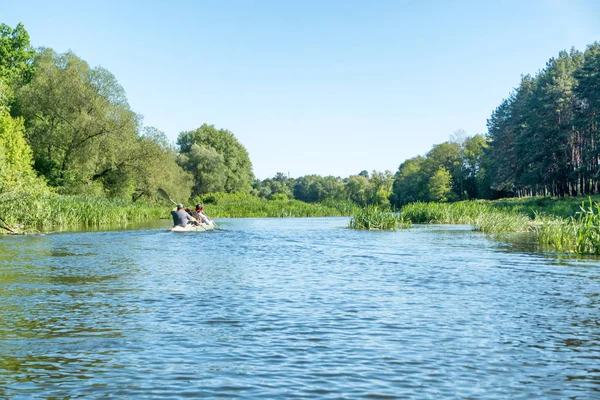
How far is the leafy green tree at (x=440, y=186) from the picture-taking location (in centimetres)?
10812

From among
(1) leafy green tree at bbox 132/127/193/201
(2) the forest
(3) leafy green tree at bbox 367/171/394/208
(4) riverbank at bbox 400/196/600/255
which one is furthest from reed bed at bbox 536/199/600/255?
(3) leafy green tree at bbox 367/171/394/208

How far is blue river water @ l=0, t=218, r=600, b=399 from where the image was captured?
22.4 ft

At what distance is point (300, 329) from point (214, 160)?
94019mm

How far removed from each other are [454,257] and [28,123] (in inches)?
1970

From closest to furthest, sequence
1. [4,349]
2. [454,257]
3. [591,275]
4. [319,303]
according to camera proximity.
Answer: [4,349], [319,303], [591,275], [454,257]

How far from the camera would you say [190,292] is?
43.6ft

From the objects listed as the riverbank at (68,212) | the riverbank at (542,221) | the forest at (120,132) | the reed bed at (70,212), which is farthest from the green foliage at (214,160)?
the riverbank at (542,221)

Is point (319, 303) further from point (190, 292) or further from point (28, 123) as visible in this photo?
point (28, 123)

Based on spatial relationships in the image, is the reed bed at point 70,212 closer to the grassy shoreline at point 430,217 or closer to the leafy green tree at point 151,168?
the grassy shoreline at point 430,217

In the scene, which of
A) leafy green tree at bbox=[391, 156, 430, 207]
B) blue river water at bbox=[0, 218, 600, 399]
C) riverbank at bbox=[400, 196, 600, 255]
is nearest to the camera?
blue river water at bbox=[0, 218, 600, 399]

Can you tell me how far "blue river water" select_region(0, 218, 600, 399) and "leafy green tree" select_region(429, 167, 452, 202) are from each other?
90.2m

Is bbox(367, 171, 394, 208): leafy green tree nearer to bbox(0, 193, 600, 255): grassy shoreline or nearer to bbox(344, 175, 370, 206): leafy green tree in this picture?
bbox(344, 175, 370, 206): leafy green tree

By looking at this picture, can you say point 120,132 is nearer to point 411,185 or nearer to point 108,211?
point 108,211

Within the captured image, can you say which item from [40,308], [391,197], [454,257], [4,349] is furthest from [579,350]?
[391,197]
